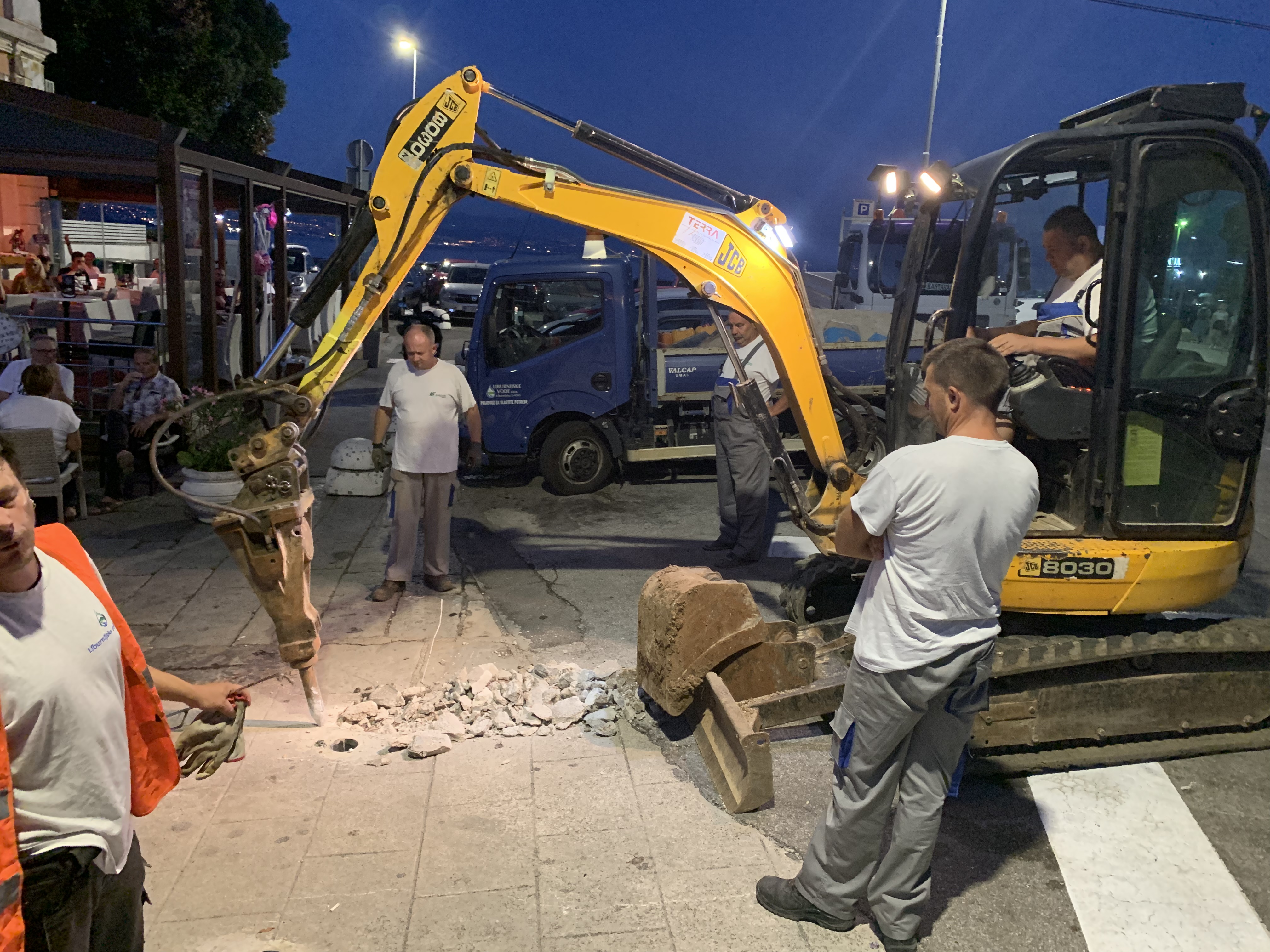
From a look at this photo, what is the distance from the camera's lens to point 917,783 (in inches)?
137

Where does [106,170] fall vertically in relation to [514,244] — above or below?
above

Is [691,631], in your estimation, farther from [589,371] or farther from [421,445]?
[589,371]

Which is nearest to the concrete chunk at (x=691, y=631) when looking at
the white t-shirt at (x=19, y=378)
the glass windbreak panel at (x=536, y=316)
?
the glass windbreak panel at (x=536, y=316)

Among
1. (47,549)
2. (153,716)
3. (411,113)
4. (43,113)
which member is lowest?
(153,716)

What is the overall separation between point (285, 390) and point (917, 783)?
3.38m

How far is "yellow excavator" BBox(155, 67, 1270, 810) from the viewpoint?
4547mm

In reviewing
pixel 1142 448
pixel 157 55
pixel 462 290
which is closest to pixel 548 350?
pixel 1142 448

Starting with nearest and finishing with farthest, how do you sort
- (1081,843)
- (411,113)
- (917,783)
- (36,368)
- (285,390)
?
(917,783) → (1081,843) → (285,390) → (411,113) → (36,368)

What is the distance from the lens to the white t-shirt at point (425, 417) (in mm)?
6867

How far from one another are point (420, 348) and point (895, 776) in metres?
4.66

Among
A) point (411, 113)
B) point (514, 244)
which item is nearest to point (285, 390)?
point (411, 113)

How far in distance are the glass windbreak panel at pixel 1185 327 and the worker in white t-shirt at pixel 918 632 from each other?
1.70 meters

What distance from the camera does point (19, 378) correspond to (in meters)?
8.91

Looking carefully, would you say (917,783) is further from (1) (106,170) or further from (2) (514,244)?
(1) (106,170)
